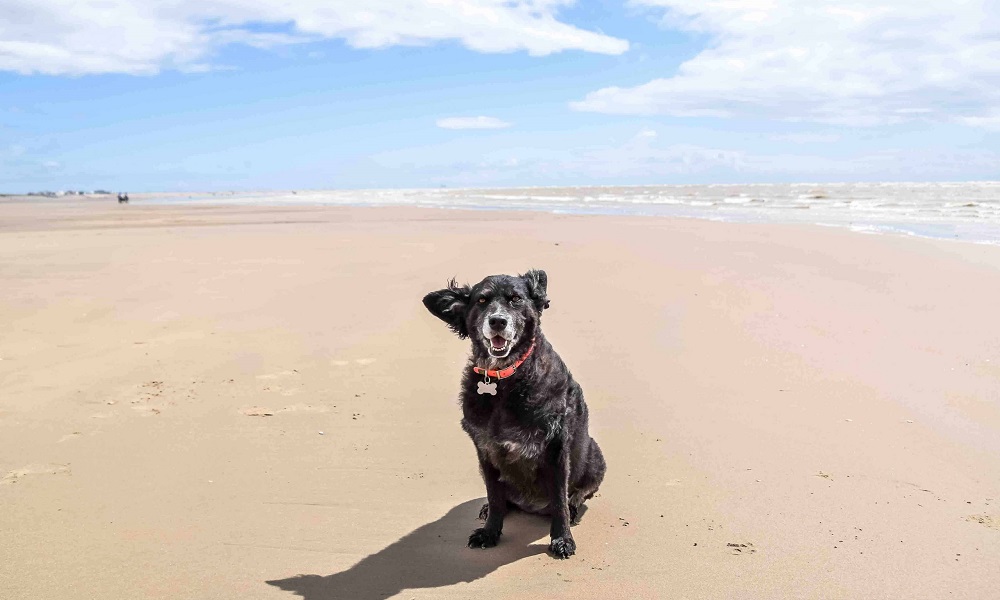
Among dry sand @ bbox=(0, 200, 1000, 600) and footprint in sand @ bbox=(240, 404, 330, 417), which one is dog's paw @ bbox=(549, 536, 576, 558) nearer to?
dry sand @ bbox=(0, 200, 1000, 600)

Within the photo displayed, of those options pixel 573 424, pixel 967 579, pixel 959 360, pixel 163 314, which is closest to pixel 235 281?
pixel 163 314

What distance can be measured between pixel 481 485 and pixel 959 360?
5202 mm

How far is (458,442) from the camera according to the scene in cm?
570

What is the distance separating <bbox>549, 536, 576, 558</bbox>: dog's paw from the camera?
161 inches

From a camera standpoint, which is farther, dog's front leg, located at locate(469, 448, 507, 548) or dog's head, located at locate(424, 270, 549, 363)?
dog's front leg, located at locate(469, 448, 507, 548)

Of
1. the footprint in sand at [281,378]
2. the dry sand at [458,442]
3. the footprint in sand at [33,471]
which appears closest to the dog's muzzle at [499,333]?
the dry sand at [458,442]

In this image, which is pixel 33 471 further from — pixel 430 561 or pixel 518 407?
pixel 518 407

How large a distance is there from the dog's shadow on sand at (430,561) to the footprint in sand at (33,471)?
2.21 m

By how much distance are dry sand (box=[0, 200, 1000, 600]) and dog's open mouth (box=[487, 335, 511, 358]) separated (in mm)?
1109

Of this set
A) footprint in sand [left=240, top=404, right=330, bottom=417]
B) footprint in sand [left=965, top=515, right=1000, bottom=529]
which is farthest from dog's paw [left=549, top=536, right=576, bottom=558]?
footprint in sand [left=240, top=404, right=330, bottom=417]

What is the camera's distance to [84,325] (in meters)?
9.01

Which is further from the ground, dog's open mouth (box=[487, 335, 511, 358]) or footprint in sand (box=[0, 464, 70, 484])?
dog's open mouth (box=[487, 335, 511, 358])

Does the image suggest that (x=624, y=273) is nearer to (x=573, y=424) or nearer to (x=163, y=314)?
(x=163, y=314)

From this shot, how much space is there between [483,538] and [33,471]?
10.1 ft
